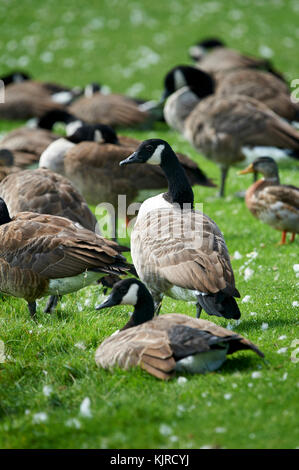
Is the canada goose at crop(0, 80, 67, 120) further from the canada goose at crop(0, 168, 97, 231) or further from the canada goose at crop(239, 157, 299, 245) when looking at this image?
the canada goose at crop(0, 168, 97, 231)

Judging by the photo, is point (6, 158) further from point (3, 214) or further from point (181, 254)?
point (181, 254)

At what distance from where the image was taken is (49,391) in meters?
5.86

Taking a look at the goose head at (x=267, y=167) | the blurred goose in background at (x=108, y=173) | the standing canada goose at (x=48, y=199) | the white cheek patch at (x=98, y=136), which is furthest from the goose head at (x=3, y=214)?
the goose head at (x=267, y=167)

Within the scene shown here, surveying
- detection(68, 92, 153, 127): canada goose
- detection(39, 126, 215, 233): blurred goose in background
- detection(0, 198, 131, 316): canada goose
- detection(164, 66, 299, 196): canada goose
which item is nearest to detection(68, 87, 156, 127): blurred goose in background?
detection(68, 92, 153, 127): canada goose

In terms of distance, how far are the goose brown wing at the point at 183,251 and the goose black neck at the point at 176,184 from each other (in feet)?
Result: 1.68

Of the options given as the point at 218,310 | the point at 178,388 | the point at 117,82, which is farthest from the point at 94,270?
the point at 117,82

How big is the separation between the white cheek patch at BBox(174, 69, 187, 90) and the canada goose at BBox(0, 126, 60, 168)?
3.28 metres

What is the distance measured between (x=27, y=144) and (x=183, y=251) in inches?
324

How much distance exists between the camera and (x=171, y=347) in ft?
18.8

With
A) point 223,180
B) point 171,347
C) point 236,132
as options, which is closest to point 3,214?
point 171,347

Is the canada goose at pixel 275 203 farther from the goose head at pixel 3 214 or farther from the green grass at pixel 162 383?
the goose head at pixel 3 214

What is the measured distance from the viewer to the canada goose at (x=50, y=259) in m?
7.27

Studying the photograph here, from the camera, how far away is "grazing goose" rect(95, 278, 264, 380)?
568 cm

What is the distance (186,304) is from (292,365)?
2.96 meters
